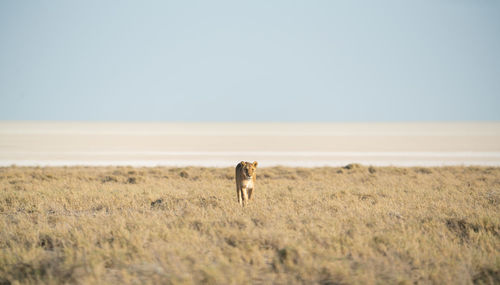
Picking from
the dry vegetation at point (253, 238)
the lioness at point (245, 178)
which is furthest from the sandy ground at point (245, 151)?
Result: the lioness at point (245, 178)

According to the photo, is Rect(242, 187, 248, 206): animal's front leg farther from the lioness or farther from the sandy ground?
the sandy ground

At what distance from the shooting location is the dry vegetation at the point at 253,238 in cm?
574

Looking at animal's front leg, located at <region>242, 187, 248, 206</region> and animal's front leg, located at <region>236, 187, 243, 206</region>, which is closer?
animal's front leg, located at <region>242, 187, 248, 206</region>

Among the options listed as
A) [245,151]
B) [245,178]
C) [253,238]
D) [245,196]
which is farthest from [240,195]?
[245,151]

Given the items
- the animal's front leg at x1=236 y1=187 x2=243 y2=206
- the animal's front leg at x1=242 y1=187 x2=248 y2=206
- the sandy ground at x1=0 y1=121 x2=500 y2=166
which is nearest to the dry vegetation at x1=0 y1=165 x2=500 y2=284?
the animal's front leg at x1=236 y1=187 x2=243 y2=206

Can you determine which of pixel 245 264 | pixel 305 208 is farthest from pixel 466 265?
pixel 305 208

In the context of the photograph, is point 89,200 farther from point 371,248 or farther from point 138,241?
point 371,248

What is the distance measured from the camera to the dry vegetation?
18.8 feet

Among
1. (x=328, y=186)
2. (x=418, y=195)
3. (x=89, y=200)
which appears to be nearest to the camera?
(x=89, y=200)

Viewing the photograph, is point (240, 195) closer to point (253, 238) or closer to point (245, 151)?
point (253, 238)

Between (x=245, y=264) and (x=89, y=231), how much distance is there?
10.3ft

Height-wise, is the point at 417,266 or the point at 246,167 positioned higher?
the point at 246,167

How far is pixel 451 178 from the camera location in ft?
58.1

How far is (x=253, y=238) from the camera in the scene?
23.5ft
